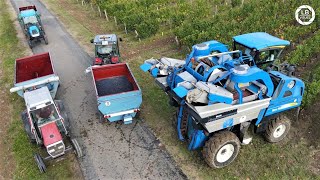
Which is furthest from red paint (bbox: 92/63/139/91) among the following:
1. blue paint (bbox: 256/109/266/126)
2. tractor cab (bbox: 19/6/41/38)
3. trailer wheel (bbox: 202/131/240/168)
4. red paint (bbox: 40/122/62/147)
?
tractor cab (bbox: 19/6/41/38)

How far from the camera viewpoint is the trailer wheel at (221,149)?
8438 millimetres

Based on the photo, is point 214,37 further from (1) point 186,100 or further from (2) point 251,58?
(1) point 186,100

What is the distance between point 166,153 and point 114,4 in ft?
52.7

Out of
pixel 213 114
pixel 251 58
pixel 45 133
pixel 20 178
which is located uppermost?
pixel 251 58

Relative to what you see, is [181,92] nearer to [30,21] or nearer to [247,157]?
[247,157]

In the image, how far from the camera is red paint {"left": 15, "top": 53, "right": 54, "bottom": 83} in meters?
13.9

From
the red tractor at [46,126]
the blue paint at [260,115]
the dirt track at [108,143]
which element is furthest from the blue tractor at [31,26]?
the blue paint at [260,115]

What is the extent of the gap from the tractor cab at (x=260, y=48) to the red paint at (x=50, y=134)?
6.30m

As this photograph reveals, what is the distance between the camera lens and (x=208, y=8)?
2139 cm

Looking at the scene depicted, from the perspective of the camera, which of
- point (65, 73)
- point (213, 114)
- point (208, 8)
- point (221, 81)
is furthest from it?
point (208, 8)

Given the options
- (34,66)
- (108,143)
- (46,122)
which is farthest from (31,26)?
(108,143)

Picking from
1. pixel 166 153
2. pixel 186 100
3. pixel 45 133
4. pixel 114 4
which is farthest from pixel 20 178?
pixel 114 4

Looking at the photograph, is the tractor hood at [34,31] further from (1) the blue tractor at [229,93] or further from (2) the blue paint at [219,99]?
(2) the blue paint at [219,99]

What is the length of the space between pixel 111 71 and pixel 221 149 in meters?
6.14
